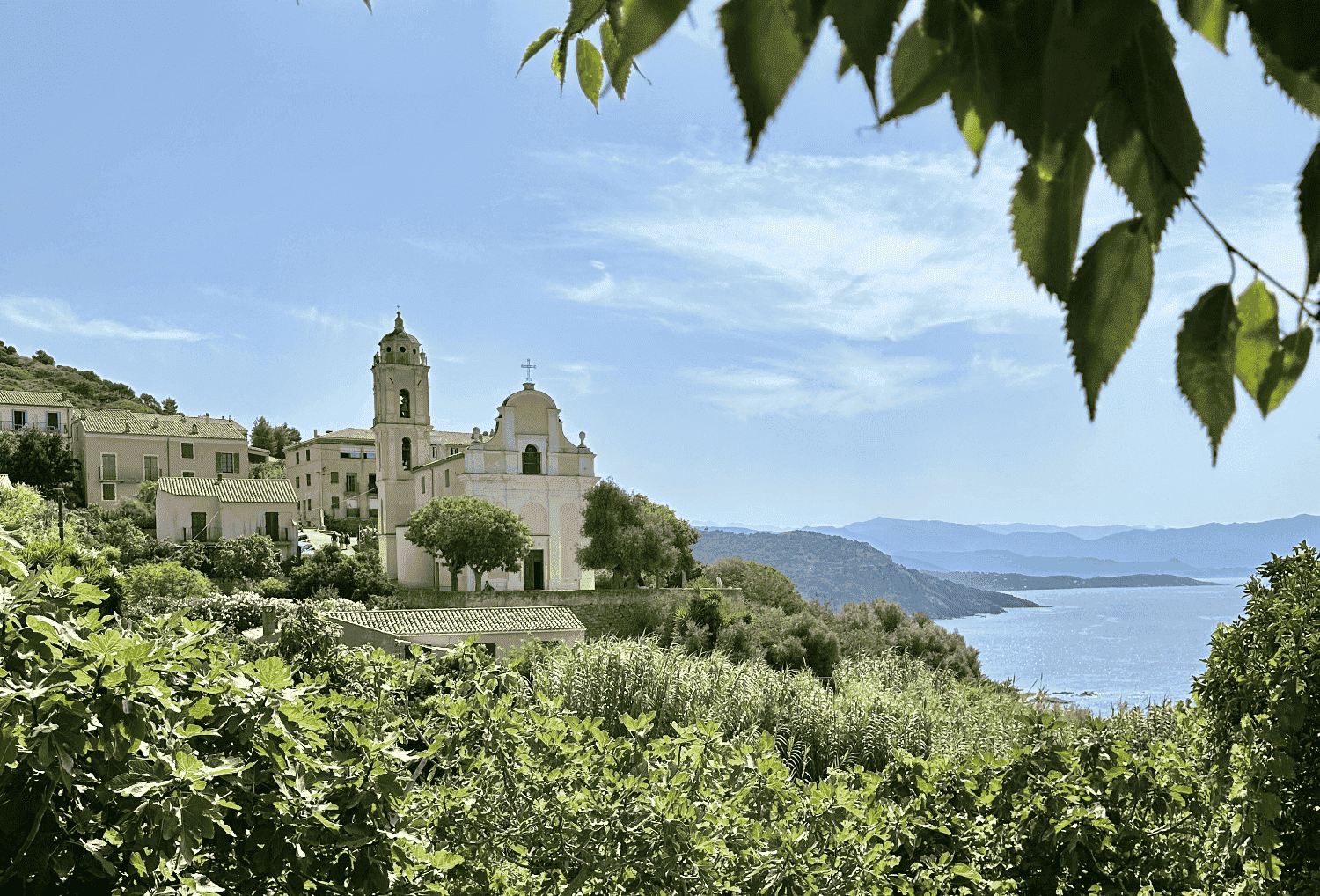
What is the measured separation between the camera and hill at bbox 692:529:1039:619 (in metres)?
51.5

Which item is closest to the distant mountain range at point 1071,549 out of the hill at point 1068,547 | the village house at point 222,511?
the hill at point 1068,547

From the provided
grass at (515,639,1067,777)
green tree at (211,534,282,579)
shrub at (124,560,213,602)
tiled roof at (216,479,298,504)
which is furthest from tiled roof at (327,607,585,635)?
tiled roof at (216,479,298,504)

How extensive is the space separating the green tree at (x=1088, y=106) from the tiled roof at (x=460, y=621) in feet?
51.1

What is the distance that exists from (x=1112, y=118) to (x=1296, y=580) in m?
4.38

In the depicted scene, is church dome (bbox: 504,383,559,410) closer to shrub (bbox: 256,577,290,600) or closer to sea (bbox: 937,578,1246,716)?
shrub (bbox: 256,577,290,600)

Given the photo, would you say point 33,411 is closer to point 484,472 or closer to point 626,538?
point 484,472

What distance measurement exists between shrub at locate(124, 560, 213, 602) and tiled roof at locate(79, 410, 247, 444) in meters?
15.2

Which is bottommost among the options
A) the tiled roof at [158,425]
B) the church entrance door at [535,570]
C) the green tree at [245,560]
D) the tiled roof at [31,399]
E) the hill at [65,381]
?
the church entrance door at [535,570]

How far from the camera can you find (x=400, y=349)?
115 ft

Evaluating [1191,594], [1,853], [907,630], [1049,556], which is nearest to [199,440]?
[907,630]

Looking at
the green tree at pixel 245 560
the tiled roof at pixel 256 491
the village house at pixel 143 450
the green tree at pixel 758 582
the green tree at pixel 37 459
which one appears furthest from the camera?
the village house at pixel 143 450

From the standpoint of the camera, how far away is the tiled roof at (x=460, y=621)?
1585cm

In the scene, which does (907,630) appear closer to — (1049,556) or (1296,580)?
(1296,580)

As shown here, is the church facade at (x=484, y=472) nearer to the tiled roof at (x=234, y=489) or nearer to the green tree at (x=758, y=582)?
the tiled roof at (x=234, y=489)
